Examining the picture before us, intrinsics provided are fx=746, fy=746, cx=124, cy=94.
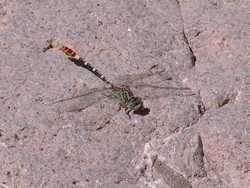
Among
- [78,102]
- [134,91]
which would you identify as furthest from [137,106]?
[78,102]

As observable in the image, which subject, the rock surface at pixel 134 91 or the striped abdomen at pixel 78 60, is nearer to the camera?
the rock surface at pixel 134 91

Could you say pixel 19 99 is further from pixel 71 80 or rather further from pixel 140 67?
pixel 140 67

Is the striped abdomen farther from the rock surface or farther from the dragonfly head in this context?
the dragonfly head

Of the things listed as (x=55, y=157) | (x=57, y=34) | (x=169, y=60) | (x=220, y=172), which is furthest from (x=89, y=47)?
(x=220, y=172)

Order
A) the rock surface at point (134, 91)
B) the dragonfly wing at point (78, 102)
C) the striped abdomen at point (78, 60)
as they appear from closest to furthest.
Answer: the rock surface at point (134, 91) → the dragonfly wing at point (78, 102) → the striped abdomen at point (78, 60)

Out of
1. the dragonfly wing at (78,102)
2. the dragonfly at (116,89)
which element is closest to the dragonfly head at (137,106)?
the dragonfly at (116,89)

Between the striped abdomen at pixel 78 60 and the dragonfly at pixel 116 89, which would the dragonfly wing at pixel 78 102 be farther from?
the striped abdomen at pixel 78 60

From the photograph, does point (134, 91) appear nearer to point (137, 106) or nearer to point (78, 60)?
point (137, 106)

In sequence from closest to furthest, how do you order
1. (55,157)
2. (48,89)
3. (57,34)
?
1. (55,157)
2. (48,89)
3. (57,34)
